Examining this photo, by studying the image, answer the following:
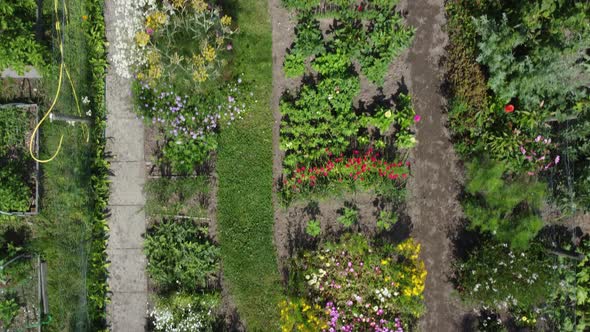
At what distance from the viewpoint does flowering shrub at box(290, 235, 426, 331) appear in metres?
7.62

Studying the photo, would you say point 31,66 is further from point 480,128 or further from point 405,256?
point 480,128

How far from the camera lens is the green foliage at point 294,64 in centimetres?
787

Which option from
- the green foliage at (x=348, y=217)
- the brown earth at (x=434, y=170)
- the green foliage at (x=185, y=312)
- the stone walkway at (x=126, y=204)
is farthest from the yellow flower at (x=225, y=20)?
the green foliage at (x=185, y=312)

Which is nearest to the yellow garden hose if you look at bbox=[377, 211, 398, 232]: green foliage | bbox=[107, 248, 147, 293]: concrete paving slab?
bbox=[107, 248, 147, 293]: concrete paving slab

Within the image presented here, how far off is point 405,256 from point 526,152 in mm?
2976

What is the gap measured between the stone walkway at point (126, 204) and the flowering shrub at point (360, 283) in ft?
10.4

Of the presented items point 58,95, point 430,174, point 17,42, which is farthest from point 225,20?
point 430,174

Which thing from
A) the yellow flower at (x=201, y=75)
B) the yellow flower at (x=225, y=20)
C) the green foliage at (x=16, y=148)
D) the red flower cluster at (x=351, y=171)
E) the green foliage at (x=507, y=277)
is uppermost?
the yellow flower at (x=225, y=20)

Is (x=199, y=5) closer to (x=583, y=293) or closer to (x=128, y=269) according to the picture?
(x=128, y=269)

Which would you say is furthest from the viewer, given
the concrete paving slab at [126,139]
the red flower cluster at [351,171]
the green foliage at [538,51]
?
the concrete paving slab at [126,139]

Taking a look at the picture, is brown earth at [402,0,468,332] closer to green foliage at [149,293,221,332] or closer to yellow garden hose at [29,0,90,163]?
green foliage at [149,293,221,332]

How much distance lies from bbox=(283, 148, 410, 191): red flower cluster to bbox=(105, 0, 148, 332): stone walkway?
10.1 ft

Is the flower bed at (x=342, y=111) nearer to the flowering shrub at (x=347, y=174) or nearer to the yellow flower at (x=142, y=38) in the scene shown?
the flowering shrub at (x=347, y=174)

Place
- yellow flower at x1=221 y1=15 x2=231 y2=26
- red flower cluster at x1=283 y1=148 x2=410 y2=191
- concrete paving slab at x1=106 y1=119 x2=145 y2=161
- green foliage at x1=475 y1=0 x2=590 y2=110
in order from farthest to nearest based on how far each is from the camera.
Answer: concrete paving slab at x1=106 y1=119 x2=145 y2=161 → red flower cluster at x1=283 y1=148 x2=410 y2=191 → yellow flower at x1=221 y1=15 x2=231 y2=26 → green foliage at x1=475 y1=0 x2=590 y2=110
